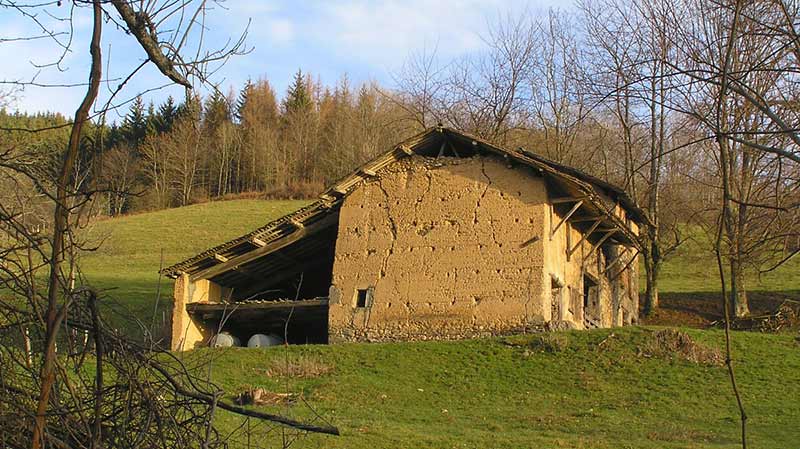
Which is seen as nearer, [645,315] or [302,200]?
[645,315]

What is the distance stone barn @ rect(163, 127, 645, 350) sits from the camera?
22219mm

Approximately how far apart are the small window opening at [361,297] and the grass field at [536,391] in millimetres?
1660

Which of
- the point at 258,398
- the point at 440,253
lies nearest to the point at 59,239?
the point at 258,398

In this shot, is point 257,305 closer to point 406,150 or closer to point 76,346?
point 406,150

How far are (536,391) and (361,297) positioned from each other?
20.6ft

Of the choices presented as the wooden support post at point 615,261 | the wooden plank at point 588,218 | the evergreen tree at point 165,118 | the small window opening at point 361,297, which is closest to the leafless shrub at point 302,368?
the small window opening at point 361,297

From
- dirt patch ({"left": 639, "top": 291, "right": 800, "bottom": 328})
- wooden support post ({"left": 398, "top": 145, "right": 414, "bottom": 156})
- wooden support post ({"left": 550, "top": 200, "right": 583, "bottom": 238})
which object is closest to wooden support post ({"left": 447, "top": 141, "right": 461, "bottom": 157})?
wooden support post ({"left": 398, "top": 145, "right": 414, "bottom": 156})

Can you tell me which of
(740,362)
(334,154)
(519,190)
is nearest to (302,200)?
(334,154)

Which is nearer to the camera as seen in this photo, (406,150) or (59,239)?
(59,239)

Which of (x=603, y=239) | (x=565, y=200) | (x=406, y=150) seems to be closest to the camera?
(x=565, y=200)

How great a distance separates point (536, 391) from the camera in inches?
716

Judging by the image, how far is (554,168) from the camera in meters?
22.3

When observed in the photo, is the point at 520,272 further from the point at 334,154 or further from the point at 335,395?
the point at 334,154

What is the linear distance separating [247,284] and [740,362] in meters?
12.8
